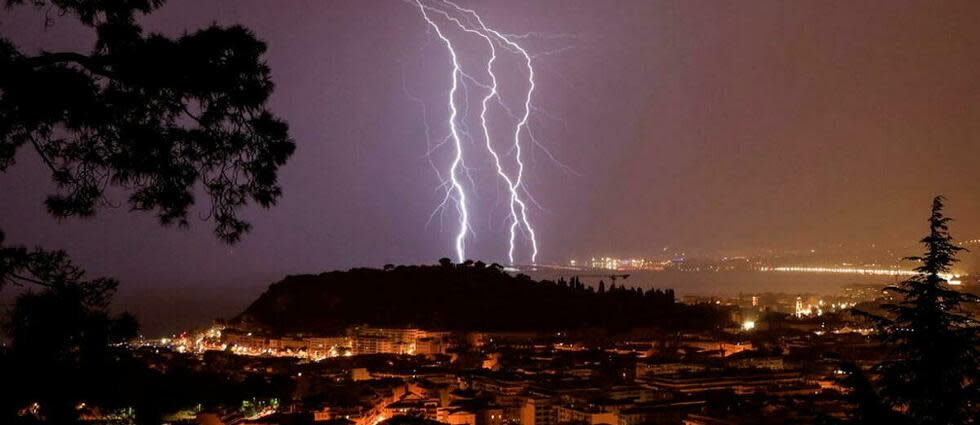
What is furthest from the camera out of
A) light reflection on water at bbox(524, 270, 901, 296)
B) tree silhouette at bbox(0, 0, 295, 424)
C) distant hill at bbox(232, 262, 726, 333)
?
light reflection on water at bbox(524, 270, 901, 296)

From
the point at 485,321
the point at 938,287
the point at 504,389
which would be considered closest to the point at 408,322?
the point at 485,321

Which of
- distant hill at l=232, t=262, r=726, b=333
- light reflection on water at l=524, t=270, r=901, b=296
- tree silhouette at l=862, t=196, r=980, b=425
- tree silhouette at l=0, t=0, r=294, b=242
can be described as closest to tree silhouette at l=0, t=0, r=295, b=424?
tree silhouette at l=0, t=0, r=294, b=242

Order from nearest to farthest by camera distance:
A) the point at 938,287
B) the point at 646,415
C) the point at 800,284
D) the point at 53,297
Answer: the point at 53,297 < the point at 938,287 < the point at 646,415 < the point at 800,284

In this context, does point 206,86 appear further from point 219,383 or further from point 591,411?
point 219,383

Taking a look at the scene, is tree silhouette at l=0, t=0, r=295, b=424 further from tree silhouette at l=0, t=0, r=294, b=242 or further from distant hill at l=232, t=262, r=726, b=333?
distant hill at l=232, t=262, r=726, b=333

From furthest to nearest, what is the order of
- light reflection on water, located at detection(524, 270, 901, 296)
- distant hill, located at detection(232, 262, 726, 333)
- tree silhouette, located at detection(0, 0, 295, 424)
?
1. light reflection on water, located at detection(524, 270, 901, 296)
2. distant hill, located at detection(232, 262, 726, 333)
3. tree silhouette, located at detection(0, 0, 295, 424)

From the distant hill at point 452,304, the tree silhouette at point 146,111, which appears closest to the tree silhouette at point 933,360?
the tree silhouette at point 146,111

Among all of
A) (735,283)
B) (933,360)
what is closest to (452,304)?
(933,360)

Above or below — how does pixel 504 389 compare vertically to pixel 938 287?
below
